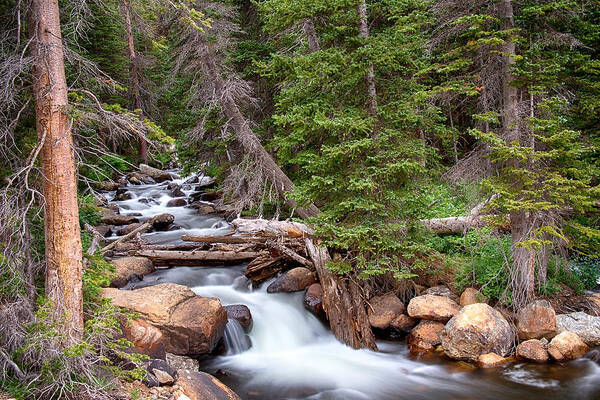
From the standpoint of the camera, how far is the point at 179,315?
755cm

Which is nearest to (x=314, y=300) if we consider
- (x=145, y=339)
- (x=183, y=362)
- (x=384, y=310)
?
(x=384, y=310)

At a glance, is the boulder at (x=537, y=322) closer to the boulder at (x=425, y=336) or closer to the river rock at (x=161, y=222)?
the boulder at (x=425, y=336)

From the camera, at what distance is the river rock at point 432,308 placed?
26.6ft

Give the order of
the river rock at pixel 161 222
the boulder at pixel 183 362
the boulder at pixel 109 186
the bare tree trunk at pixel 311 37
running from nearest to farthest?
the boulder at pixel 183 362
the bare tree trunk at pixel 311 37
the river rock at pixel 161 222
the boulder at pixel 109 186

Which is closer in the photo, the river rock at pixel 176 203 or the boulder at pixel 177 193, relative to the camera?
the river rock at pixel 176 203

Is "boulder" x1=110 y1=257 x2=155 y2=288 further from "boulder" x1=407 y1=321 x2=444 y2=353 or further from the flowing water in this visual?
"boulder" x1=407 y1=321 x2=444 y2=353

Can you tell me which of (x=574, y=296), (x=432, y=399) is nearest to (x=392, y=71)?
(x=574, y=296)

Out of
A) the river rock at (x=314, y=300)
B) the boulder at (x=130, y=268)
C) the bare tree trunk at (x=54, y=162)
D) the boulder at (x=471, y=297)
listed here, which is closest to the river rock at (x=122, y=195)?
the boulder at (x=130, y=268)

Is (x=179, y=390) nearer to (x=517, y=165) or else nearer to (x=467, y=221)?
(x=517, y=165)

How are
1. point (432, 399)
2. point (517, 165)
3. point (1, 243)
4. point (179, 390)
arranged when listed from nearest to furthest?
point (1, 243)
point (179, 390)
point (432, 399)
point (517, 165)

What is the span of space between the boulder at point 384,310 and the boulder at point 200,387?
3833mm

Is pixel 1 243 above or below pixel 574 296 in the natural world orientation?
above

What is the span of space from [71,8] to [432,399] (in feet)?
27.9

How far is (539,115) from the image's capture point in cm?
757
